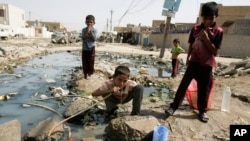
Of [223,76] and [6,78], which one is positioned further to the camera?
[223,76]

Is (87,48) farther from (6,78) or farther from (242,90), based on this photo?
(242,90)

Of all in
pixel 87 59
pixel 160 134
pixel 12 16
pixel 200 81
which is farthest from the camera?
pixel 12 16

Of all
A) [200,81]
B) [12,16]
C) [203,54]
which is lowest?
[200,81]

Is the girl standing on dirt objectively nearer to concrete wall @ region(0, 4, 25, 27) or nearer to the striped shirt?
the striped shirt

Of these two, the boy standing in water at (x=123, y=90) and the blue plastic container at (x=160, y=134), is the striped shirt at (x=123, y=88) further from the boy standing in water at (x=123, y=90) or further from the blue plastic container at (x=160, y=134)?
the blue plastic container at (x=160, y=134)

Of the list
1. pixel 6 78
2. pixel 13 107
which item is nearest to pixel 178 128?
pixel 13 107

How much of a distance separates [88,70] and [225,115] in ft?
12.5

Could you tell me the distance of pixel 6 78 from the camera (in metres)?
7.42

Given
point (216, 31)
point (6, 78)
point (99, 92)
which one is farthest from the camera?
point (6, 78)

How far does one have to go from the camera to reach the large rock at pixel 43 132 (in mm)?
3213

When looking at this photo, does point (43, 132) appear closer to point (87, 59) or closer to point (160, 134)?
point (160, 134)

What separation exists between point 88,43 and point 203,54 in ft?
11.8

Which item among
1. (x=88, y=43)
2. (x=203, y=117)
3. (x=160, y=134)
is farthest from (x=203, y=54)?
(x=88, y=43)

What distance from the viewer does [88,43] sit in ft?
21.2
